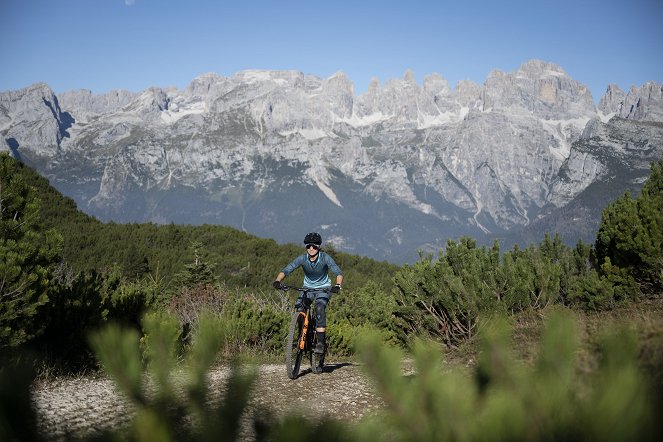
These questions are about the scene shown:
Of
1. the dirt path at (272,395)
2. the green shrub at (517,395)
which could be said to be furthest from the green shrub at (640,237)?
the green shrub at (517,395)

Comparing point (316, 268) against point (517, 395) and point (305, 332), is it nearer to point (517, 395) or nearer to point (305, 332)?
point (305, 332)

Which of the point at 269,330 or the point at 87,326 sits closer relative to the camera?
the point at 87,326

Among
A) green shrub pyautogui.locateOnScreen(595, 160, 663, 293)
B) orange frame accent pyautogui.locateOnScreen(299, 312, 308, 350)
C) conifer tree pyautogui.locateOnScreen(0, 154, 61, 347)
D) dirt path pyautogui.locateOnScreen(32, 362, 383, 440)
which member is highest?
green shrub pyautogui.locateOnScreen(595, 160, 663, 293)

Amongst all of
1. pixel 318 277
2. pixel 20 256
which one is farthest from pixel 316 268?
pixel 20 256

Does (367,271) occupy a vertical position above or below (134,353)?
below

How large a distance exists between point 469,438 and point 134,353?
1.24 meters

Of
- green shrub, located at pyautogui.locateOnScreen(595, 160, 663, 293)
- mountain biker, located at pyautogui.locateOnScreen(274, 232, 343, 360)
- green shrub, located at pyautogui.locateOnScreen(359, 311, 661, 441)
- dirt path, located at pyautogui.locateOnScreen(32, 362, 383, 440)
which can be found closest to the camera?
green shrub, located at pyautogui.locateOnScreen(359, 311, 661, 441)

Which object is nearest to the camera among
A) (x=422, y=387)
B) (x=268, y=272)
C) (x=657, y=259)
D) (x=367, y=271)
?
(x=422, y=387)

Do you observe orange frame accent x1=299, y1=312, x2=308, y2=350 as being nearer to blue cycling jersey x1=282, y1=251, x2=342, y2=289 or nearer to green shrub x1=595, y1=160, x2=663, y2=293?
blue cycling jersey x1=282, y1=251, x2=342, y2=289

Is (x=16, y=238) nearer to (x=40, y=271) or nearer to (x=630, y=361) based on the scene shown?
(x=40, y=271)

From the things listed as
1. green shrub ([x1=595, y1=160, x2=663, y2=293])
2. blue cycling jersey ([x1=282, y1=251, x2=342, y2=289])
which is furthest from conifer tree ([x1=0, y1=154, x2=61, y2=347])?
green shrub ([x1=595, y1=160, x2=663, y2=293])

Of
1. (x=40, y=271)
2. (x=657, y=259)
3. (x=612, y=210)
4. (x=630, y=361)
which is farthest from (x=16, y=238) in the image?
(x=612, y=210)

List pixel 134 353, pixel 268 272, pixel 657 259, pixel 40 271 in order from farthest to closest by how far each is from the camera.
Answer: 1. pixel 268 272
2. pixel 657 259
3. pixel 40 271
4. pixel 134 353

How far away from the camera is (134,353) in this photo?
1979 millimetres
